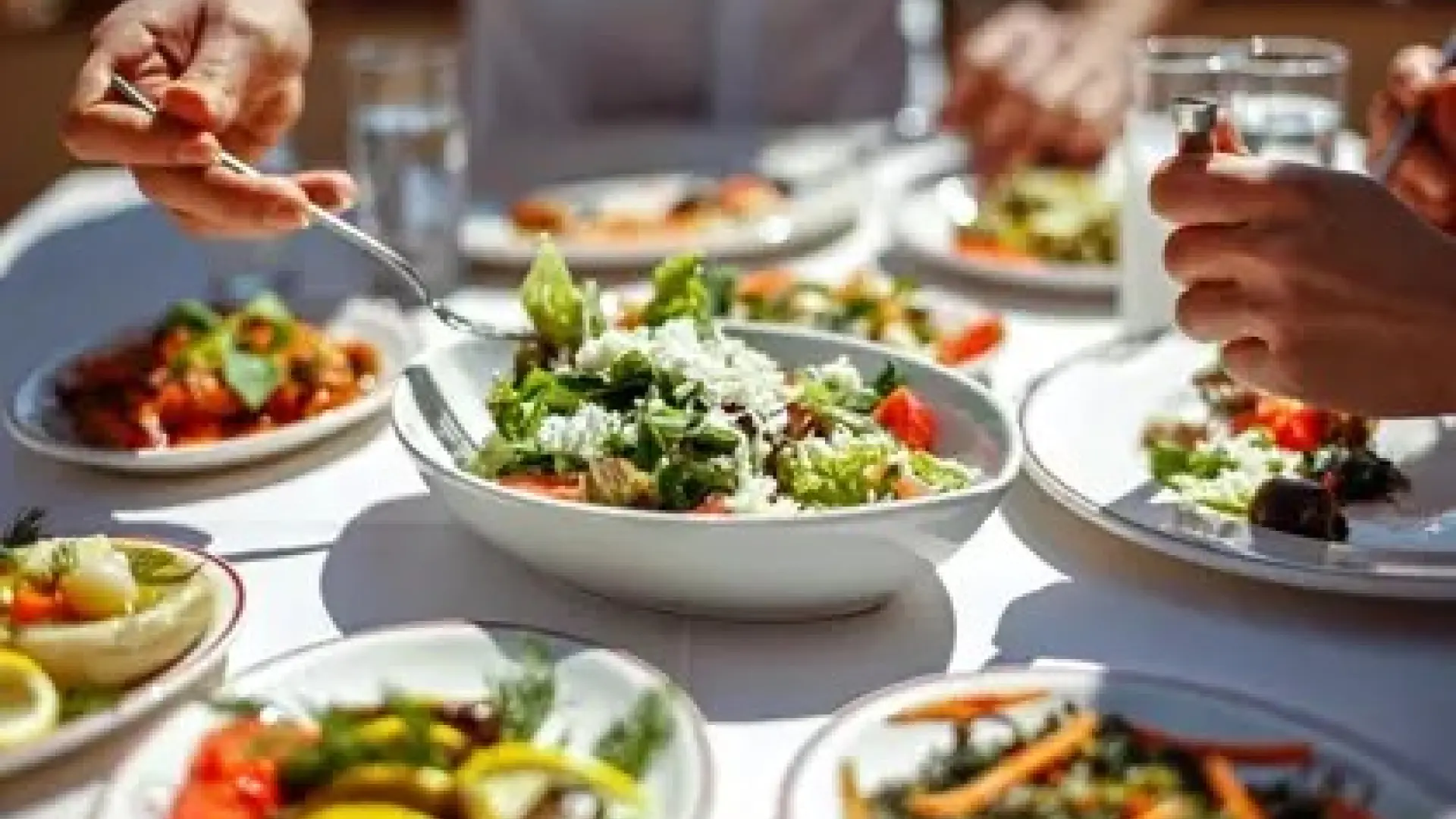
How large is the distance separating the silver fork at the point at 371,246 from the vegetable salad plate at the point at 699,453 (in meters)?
0.02

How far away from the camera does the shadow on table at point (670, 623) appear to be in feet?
3.53

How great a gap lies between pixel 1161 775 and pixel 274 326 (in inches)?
34.5

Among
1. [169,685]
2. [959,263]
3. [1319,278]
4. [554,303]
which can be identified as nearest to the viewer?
[169,685]

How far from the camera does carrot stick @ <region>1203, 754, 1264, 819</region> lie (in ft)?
2.83

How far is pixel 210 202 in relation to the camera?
132 cm

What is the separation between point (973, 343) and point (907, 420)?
34 centimetres

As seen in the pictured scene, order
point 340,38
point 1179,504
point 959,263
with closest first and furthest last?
point 1179,504, point 959,263, point 340,38

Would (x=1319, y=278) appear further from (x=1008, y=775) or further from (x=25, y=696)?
(x=25, y=696)

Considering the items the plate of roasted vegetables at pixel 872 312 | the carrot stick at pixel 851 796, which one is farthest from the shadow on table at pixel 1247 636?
the plate of roasted vegetables at pixel 872 312

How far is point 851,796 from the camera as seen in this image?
2.87 feet

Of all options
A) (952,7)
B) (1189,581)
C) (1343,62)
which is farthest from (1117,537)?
(952,7)

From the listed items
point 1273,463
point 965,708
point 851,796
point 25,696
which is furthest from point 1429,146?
point 25,696

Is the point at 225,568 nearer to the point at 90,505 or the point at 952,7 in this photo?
the point at 90,505

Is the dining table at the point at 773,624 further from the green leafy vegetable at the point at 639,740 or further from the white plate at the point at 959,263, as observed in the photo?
the white plate at the point at 959,263
